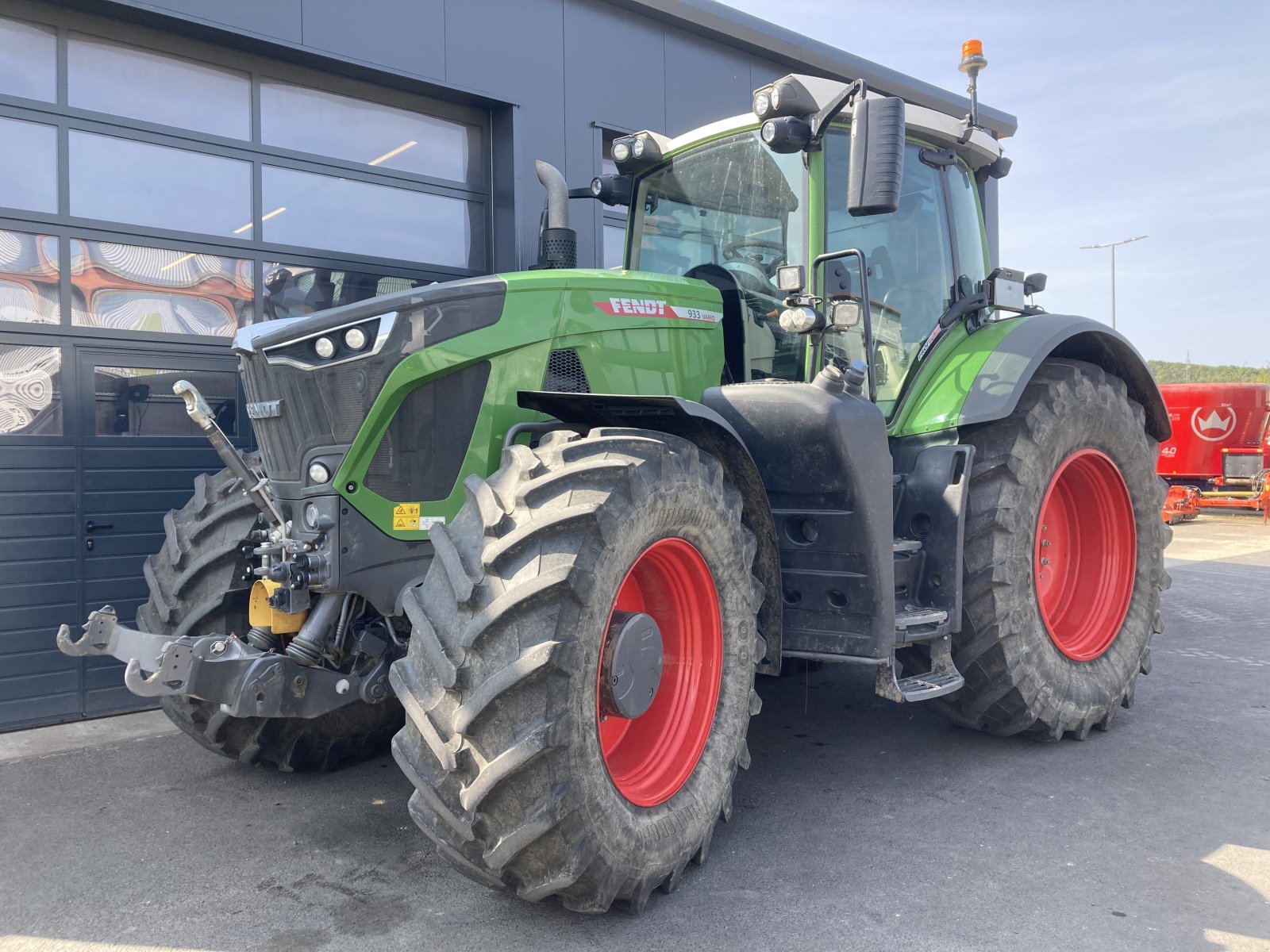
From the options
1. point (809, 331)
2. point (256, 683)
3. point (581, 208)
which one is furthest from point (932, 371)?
point (581, 208)

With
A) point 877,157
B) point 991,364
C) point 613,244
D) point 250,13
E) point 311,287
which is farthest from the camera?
point 613,244

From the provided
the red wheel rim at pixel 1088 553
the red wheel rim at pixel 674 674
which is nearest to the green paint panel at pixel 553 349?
the red wheel rim at pixel 674 674

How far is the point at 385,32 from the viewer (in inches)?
249

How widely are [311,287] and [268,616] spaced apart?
3359mm

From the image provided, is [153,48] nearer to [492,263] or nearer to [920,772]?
[492,263]

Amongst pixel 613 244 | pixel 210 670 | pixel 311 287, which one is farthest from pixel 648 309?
pixel 613 244

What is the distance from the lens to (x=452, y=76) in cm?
670

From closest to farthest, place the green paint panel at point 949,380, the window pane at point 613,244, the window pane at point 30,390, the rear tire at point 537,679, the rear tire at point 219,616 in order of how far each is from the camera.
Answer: the rear tire at point 537,679
the rear tire at point 219,616
the green paint panel at point 949,380
the window pane at point 30,390
the window pane at point 613,244

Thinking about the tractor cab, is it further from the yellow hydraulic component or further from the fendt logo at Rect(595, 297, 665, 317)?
the yellow hydraulic component

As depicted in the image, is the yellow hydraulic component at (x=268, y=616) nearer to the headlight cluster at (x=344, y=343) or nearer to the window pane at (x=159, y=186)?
the headlight cluster at (x=344, y=343)

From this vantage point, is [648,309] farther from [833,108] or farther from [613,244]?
[613,244]

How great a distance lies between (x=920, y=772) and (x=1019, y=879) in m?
1.02

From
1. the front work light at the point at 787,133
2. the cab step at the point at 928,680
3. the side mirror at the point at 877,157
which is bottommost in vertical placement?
the cab step at the point at 928,680

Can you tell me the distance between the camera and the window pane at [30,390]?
16.8 ft
